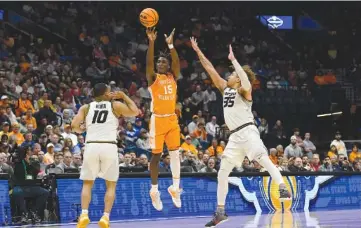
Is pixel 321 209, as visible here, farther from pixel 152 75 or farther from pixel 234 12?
pixel 234 12

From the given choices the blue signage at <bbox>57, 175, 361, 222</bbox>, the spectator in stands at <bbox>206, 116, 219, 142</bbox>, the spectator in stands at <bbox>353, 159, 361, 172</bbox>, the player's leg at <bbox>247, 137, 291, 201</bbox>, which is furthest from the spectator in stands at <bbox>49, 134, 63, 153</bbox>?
the spectator in stands at <bbox>353, 159, 361, 172</bbox>

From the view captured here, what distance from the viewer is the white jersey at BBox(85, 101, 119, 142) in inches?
605

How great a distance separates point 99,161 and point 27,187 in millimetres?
5901

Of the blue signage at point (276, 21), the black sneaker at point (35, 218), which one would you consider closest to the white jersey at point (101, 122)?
the black sneaker at point (35, 218)

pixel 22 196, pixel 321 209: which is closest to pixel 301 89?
pixel 321 209

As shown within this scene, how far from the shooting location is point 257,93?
3403 cm

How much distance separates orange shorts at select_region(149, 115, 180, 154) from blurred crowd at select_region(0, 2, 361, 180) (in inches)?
194

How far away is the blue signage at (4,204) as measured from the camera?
20178 millimetres

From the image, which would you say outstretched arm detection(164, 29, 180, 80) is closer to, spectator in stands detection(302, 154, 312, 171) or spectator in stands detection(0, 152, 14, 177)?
spectator in stands detection(0, 152, 14, 177)

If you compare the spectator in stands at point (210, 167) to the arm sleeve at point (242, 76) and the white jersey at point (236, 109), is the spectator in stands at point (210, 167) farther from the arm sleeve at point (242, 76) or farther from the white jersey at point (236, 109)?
the arm sleeve at point (242, 76)

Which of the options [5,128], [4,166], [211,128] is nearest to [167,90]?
[4,166]

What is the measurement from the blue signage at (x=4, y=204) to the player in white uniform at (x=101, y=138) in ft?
A: 17.3

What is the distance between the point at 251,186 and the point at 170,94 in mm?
7699

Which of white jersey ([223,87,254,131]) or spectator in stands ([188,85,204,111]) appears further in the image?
spectator in stands ([188,85,204,111])
